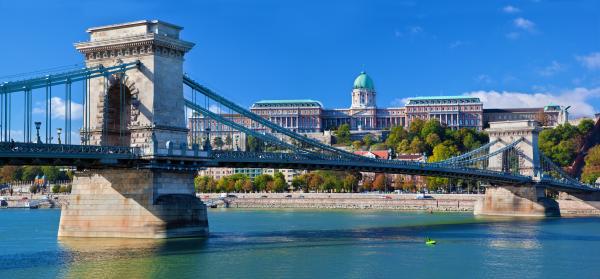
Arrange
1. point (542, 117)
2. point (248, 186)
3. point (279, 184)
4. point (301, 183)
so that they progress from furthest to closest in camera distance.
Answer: point (542, 117), point (301, 183), point (248, 186), point (279, 184)

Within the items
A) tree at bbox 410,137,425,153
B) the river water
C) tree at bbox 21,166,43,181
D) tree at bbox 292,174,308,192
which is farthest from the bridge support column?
tree at bbox 21,166,43,181

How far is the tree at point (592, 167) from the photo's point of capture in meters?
108

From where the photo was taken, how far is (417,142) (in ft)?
509

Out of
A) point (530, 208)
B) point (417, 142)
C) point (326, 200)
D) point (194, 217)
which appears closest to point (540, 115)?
point (417, 142)

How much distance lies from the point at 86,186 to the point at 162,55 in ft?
24.7

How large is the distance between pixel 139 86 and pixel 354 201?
65.3 metres

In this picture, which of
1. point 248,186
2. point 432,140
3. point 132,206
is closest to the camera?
point 132,206

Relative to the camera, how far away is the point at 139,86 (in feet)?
150

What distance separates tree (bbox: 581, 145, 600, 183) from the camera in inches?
4238

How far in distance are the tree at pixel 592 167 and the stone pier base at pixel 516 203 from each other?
28.9 meters

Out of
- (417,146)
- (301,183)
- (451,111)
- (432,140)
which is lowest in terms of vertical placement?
(301,183)

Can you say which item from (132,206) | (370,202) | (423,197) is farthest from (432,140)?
(132,206)

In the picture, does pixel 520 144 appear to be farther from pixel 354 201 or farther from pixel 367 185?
pixel 367 185

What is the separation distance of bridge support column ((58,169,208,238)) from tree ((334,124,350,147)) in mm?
137316
